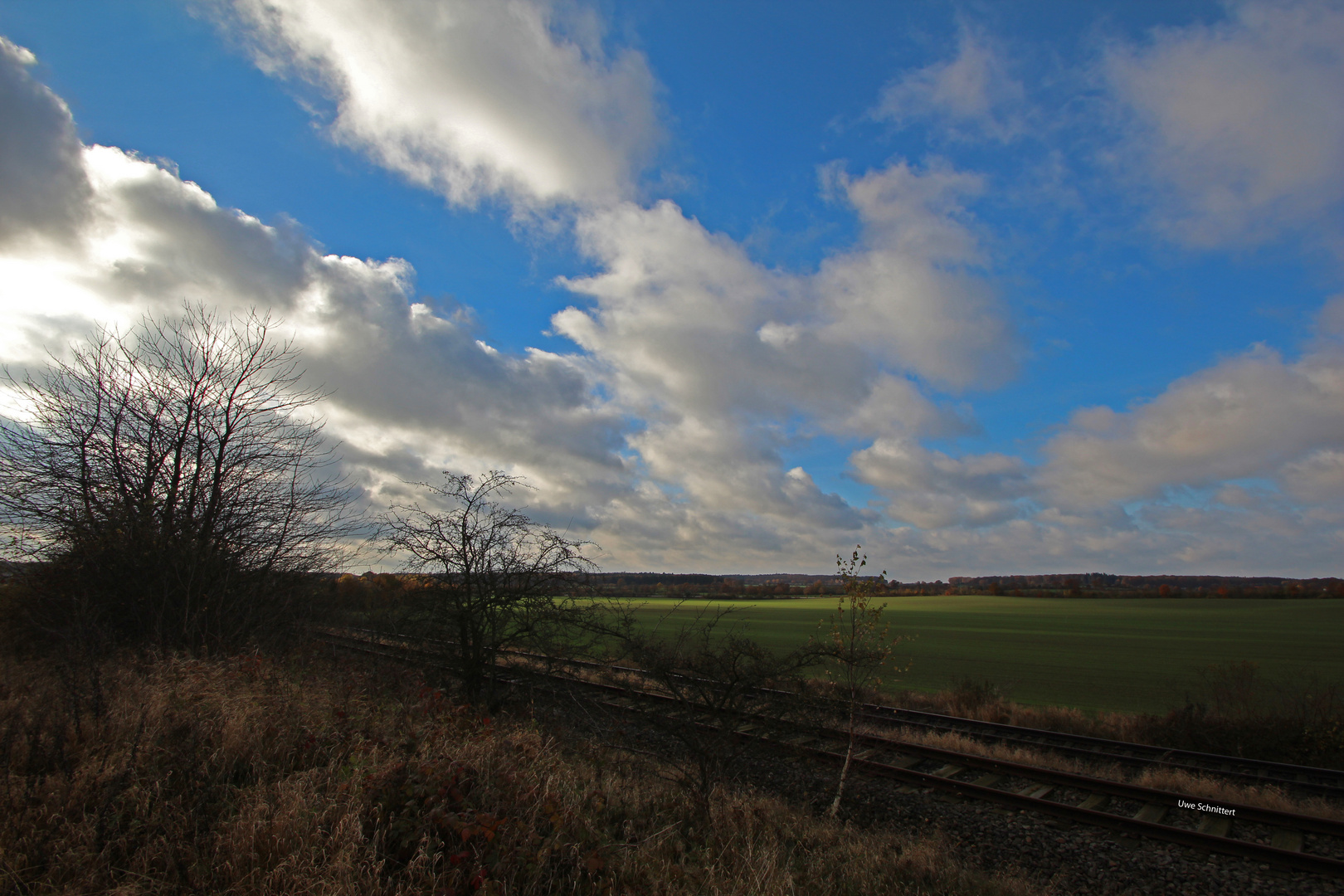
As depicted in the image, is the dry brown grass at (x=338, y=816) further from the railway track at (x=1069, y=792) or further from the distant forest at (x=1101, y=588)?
the distant forest at (x=1101, y=588)

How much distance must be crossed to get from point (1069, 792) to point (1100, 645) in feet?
124

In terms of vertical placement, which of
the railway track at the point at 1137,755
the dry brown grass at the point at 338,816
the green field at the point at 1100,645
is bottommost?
the green field at the point at 1100,645

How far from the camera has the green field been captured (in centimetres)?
2408

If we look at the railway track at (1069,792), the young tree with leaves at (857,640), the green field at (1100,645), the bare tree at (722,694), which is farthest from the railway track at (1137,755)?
the bare tree at (722,694)

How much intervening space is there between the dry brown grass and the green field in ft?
15.5

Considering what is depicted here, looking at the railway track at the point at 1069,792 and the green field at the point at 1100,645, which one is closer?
the railway track at the point at 1069,792

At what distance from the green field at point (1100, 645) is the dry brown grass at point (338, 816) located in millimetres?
4735

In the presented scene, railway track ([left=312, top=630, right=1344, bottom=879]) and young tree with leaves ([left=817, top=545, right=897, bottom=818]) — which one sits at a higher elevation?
young tree with leaves ([left=817, top=545, right=897, bottom=818])

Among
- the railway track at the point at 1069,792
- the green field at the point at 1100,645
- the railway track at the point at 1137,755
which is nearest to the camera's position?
the railway track at the point at 1069,792

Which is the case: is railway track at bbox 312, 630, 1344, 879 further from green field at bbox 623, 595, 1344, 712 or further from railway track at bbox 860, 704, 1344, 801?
green field at bbox 623, 595, 1344, 712

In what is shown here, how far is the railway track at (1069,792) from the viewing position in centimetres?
841

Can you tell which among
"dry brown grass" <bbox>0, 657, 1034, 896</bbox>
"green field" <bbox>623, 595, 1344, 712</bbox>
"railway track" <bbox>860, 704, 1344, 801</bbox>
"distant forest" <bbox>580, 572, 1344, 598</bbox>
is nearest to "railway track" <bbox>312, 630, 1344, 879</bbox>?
"railway track" <bbox>860, 704, 1344, 801</bbox>

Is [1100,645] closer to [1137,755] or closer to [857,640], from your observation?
[1137,755]

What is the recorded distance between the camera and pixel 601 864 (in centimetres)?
450
